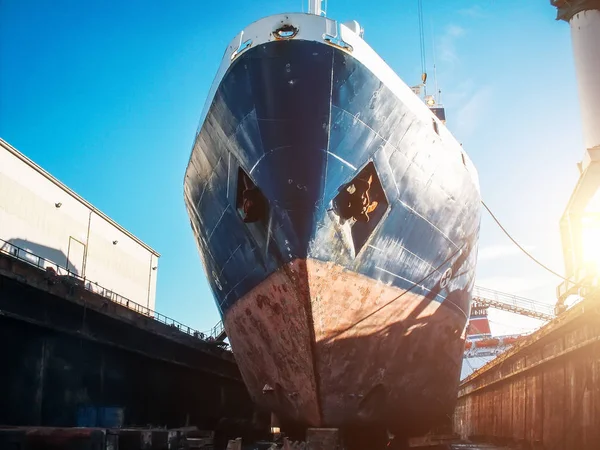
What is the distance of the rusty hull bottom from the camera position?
7344 mm

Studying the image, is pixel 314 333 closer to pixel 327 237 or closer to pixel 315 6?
pixel 327 237

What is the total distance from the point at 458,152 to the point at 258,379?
221 inches

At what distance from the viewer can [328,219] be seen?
734cm

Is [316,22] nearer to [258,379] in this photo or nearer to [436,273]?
[436,273]

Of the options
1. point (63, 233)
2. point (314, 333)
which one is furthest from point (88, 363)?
point (63, 233)

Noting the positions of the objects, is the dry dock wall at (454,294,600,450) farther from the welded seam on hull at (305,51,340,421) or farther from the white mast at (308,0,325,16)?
the white mast at (308,0,325,16)

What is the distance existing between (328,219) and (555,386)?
505cm

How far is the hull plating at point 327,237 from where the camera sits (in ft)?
23.8

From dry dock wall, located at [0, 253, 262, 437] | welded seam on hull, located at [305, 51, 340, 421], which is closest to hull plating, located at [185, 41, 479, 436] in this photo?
welded seam on hull, located at [305, 51, 340, 421]

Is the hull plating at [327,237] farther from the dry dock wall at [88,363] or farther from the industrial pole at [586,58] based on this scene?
the industrial pole at [586,58]

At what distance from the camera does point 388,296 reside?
8.12 m

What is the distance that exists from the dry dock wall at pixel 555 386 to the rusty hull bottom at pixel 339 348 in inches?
75.5

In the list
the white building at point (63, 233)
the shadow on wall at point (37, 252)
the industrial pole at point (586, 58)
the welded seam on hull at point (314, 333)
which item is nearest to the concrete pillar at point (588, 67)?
the industrial pole at point (586, 58)

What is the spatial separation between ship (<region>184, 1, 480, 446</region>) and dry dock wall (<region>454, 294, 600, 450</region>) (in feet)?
6.36
